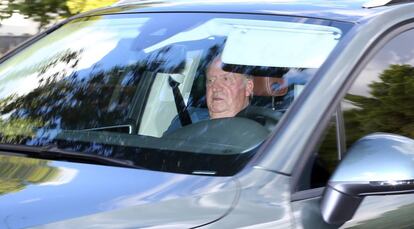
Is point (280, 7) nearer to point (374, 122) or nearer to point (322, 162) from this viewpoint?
point (374, 122)

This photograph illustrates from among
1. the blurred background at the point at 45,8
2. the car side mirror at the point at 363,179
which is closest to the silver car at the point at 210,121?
the car side mirror at the point at 363,179

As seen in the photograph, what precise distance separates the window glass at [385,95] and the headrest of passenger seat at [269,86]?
248mm

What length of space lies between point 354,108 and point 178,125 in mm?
714

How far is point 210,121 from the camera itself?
2.53 m

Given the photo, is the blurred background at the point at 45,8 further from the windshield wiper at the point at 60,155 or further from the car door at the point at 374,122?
the car door at the point at 374,122

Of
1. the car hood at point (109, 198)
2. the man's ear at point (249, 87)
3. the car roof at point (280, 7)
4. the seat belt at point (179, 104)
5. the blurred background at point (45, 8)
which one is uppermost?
the car roof at point (280, 7)

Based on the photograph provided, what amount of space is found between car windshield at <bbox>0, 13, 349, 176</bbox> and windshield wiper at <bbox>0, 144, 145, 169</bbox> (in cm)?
4

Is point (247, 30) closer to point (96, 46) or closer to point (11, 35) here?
point (96, 46)

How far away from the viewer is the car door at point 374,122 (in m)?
2.08

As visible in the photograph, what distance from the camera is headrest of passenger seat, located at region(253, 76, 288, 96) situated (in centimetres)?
242

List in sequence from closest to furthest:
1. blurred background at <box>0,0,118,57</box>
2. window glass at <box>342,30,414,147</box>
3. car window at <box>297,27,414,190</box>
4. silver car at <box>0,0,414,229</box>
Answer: silver car at <box>0,0,414,229</box> < car window at <box>297,27,414,190</box> < window glass at <box>342,30,414,147</box> < blurred background at <box>0,0,118,57</box>

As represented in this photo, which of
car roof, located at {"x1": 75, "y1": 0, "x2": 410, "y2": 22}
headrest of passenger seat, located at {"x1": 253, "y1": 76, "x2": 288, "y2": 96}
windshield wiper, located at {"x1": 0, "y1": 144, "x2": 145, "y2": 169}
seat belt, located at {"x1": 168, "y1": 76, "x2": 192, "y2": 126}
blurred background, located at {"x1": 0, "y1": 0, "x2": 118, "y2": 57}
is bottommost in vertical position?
blurred background, located at {"x1": 0, "y1": 0, "x2": 118, "y2": 57}

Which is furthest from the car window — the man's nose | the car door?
the man's nose

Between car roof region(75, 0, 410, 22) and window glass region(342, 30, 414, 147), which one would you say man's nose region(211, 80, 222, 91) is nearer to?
car roof region(75, 0, 410, 22)
